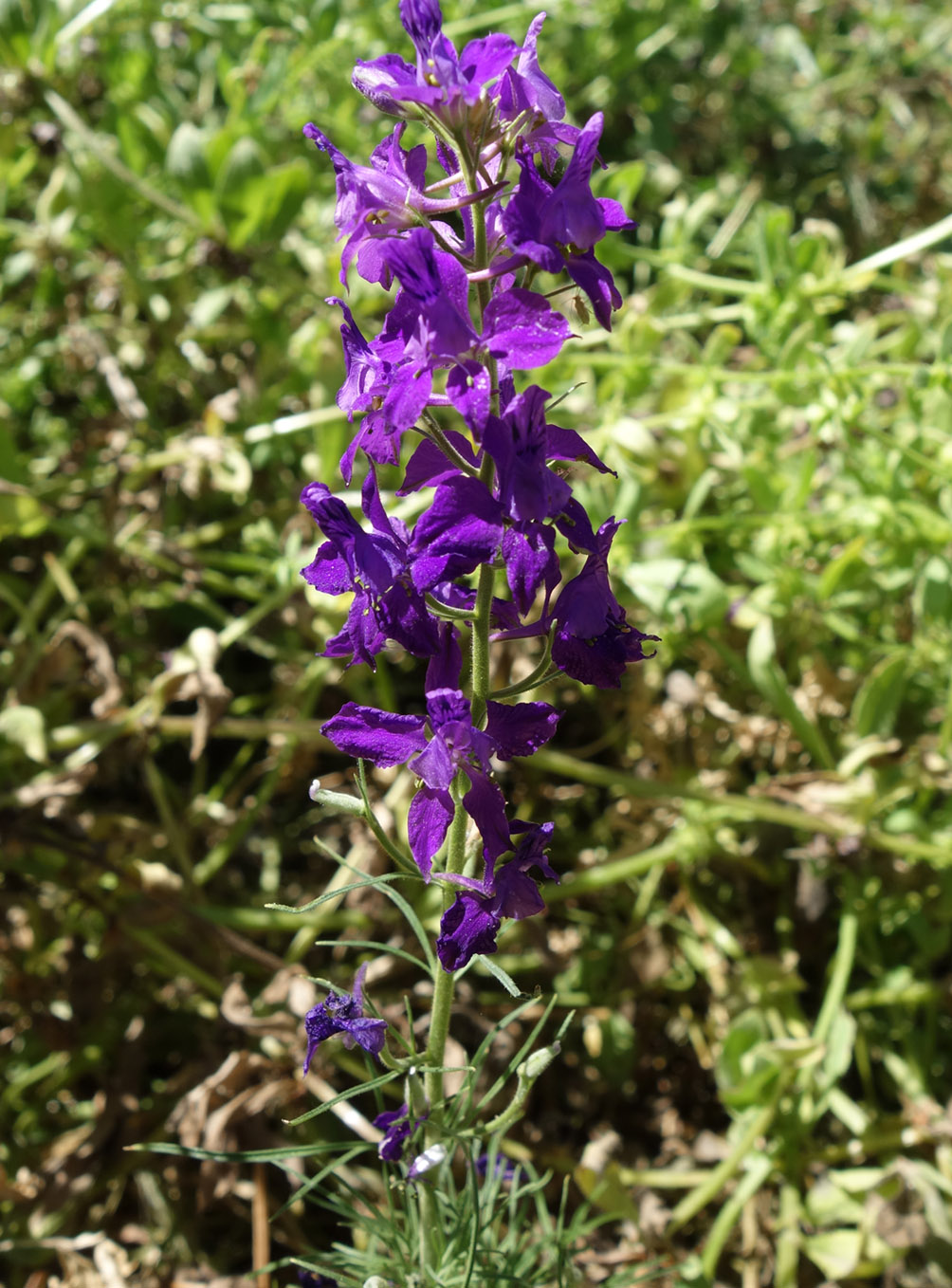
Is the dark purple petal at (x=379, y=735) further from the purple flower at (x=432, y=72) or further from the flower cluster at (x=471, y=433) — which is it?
the purple flower at (x=432, y=72)

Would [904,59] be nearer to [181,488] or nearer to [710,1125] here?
[181,488]

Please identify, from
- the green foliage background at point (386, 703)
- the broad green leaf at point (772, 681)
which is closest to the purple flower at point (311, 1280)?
the green foliage background at point (386, 703)

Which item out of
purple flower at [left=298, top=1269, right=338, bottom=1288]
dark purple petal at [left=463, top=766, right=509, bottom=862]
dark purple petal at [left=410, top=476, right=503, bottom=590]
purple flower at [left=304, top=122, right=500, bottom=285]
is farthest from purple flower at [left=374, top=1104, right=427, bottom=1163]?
purple flower at [left=304, top=122, right=500, bottom=285]

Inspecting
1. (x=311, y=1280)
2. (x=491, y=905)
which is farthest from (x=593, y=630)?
(x=311, y=1280)

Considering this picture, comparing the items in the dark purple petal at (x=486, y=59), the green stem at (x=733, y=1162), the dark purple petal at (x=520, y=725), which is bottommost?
the green stem at (x=733, y=1162)

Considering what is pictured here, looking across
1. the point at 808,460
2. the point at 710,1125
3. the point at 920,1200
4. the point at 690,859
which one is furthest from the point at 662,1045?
the point at 808,460

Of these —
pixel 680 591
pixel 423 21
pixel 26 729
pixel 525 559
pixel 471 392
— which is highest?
pixel 423 21

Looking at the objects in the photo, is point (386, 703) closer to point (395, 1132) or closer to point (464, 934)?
point (395, 1132)
